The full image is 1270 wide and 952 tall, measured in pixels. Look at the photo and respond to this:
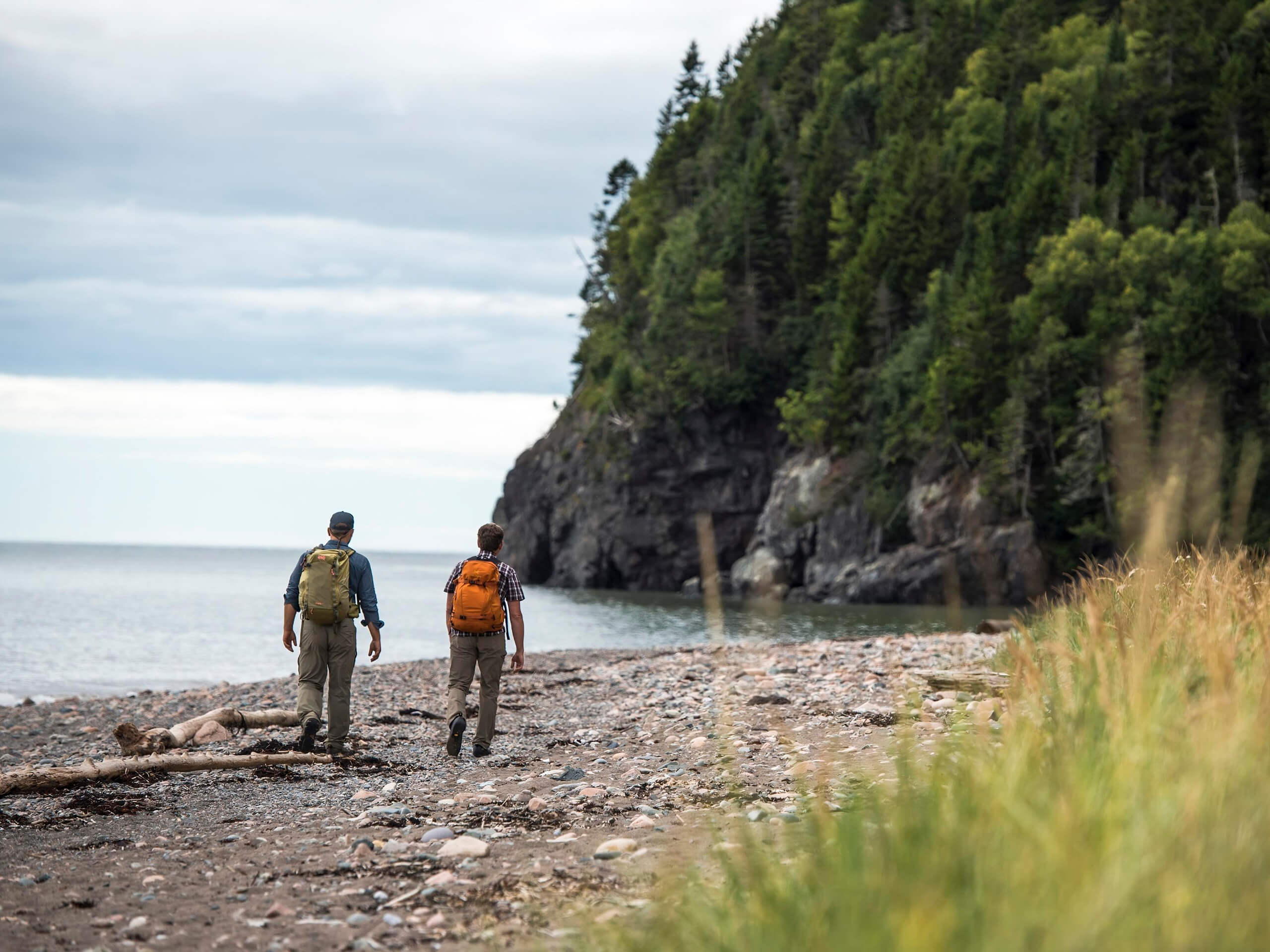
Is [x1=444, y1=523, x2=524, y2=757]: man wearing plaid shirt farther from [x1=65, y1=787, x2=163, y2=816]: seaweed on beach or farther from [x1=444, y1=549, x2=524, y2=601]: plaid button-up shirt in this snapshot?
[x1=65, y1=787, x2=163, y2=816]: seaweed on beach

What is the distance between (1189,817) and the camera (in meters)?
3.52

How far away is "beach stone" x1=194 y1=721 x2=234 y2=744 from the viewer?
13.2m

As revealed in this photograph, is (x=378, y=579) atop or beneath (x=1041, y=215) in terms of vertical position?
beneath

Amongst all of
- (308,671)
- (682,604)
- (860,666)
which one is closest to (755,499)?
(682,604)

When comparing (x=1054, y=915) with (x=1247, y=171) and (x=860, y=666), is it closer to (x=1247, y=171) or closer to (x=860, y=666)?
(x=860, y=666)

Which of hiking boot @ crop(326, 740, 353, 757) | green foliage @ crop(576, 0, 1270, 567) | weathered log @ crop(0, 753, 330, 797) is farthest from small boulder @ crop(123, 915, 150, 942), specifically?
green foliage @ crop(576, 0, 1270, 567)

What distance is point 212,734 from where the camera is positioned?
1337cm

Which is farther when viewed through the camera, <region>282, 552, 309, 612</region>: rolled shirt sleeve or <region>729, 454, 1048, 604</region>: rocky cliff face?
<region>729, 454, 1048, 604</region>: rocky cliff face

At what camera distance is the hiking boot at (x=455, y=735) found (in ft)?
37.7

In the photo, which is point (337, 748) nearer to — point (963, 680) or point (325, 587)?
point (325, 587)

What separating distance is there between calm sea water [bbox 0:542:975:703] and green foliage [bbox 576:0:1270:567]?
40.4ft

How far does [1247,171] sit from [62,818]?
63988 mm

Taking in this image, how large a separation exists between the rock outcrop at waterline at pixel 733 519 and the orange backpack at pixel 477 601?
41884mm

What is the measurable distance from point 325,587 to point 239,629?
43.5 m
